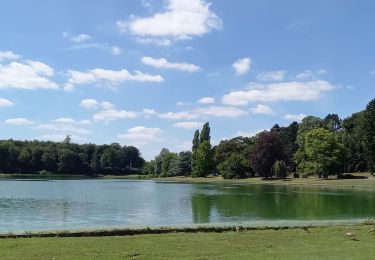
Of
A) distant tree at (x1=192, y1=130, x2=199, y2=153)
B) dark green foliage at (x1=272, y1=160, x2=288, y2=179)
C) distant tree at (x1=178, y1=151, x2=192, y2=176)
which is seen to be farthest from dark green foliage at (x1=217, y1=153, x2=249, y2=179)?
distant tree at (x1=178, y1=151, x2=192, y2=176)

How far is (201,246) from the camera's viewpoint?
16.5m

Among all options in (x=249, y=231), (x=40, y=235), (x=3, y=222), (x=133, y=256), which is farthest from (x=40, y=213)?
(x=133, y=256)

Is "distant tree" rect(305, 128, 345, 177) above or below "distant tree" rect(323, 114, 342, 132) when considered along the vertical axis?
A: below

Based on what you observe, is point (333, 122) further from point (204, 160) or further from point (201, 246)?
point (201, 246)

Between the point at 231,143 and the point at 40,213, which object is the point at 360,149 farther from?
the point at 40,213

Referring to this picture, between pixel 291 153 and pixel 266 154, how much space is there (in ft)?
77.6

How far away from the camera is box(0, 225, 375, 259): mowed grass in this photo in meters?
14.6

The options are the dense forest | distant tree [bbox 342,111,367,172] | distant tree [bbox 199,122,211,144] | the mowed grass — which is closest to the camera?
the mowed grass

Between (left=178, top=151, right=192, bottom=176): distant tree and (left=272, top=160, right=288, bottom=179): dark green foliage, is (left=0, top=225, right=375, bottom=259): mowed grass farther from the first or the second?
(left=178, top=151, right=192, bottom=176): distant tree

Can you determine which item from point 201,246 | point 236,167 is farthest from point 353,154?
point 201,246

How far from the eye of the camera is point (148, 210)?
1531 inches

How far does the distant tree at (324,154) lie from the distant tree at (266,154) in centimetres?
1312

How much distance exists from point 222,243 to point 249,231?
3.84m

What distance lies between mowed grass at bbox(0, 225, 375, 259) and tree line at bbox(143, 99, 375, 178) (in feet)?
275
